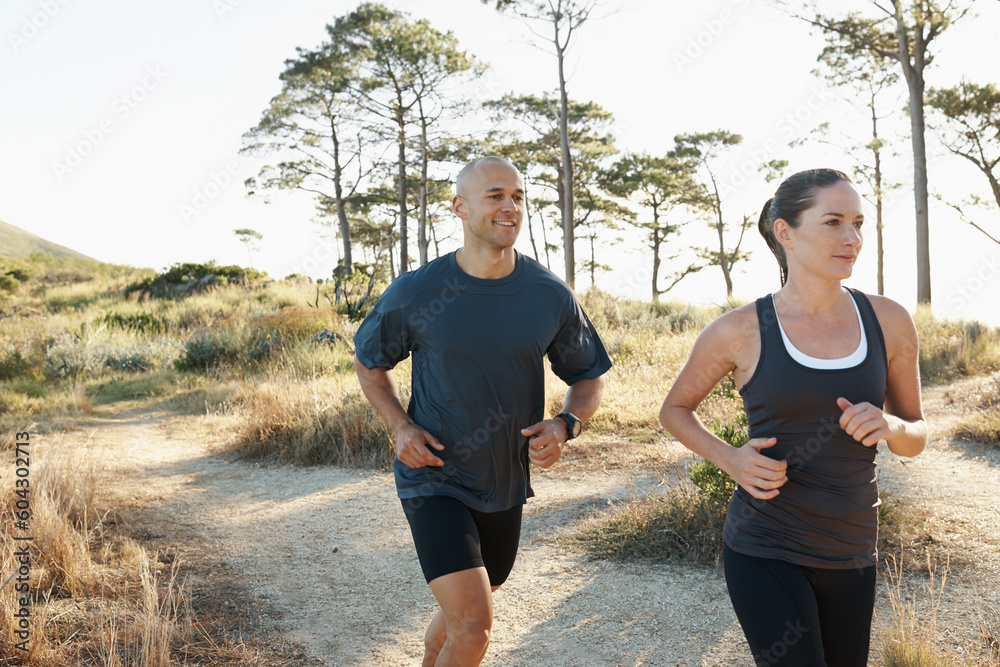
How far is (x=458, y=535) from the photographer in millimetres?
2543

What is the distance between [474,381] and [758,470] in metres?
1.07

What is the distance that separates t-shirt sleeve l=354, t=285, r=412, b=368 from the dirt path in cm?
184

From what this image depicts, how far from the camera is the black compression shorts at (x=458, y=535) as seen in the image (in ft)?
8.23

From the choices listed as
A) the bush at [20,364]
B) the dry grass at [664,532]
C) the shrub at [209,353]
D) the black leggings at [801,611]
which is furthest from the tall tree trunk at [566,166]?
the black leggings at [801,611]

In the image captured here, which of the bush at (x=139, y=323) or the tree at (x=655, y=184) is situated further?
the tree at (x=655, y=184)

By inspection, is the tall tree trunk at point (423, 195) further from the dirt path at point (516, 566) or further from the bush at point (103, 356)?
the dirt path at point (516, 566)

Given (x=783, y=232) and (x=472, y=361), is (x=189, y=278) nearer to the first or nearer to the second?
(x=472, y=361)

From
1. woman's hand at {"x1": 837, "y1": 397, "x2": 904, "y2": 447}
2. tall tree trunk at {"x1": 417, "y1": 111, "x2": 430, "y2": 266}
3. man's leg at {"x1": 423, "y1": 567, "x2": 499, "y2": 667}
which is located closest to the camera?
woman's hand at {"x1": 837, "y1": 397, "x2": 904, "y2": 447}

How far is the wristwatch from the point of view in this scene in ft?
9.32

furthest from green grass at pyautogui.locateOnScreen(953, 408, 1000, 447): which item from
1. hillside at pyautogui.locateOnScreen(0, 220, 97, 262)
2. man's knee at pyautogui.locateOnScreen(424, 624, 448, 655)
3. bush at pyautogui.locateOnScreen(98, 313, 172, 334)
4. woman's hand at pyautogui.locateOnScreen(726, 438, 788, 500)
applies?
hillside at pyautogui.locateOnScreen(0, 220, 97, 262)

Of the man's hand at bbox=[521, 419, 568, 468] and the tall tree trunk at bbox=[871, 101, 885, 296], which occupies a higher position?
the tall tree trunk at bbox=[871, 101, 885, 296]

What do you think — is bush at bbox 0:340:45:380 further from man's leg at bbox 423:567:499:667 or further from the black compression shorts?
man's leg at bbox 423:567:499:667

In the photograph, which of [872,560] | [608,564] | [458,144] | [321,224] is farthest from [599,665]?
[321,224]

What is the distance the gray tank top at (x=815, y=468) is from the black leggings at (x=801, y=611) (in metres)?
0.04
